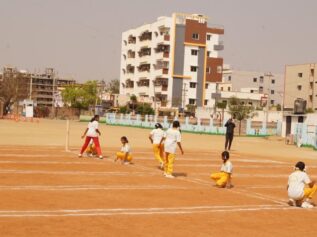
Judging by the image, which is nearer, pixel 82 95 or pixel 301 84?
pixel 301 84

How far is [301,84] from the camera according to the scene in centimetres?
9250

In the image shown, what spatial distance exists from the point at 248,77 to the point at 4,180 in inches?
4426

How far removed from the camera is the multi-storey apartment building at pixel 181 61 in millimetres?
93125

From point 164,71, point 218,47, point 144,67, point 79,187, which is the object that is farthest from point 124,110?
point 79,187

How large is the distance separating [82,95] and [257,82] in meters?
36.8

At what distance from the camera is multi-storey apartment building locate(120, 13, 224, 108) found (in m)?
93.1

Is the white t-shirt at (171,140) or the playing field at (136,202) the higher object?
the white t-shirt at (171,140)

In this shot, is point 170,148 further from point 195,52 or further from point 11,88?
point 11,88

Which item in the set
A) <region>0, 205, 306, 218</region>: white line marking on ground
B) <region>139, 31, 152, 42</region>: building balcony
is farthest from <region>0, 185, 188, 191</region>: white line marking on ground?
<region>139, 31, 152, 42</region>: building balcony

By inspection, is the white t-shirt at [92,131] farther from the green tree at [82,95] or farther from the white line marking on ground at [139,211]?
the green tree at [82,95]

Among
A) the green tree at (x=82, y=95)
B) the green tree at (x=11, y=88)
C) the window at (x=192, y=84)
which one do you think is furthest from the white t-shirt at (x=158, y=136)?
the green tree at (x=82, y=95)

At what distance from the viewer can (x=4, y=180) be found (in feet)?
45.6

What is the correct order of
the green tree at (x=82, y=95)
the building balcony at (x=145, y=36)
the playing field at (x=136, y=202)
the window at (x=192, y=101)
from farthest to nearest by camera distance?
the green tree at (x=82, y=95) < the building balcony at (x=145, y=36) < the window at (x=192, y=101) < the playing field at (x=136, y=202)

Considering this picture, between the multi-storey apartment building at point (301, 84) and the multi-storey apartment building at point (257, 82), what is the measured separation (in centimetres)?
2661
